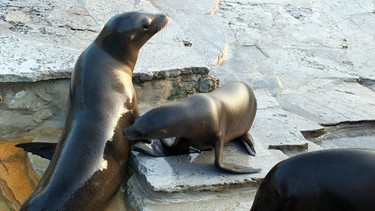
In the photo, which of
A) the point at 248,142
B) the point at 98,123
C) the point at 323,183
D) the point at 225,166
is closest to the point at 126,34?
the point at 98,123

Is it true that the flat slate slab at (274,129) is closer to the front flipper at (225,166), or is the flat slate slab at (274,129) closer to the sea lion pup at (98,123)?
the front flipper at (225,166)

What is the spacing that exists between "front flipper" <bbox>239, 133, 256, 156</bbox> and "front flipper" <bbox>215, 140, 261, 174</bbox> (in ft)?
0.96

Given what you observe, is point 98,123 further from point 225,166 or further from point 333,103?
point 333,103

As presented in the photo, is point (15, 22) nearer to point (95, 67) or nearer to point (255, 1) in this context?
point (95, 67)

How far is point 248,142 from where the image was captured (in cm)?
440

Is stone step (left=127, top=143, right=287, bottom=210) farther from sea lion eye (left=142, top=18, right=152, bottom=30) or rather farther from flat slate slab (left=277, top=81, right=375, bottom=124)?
flat slate slab (left=277, top=81, right=375, bottom=124)

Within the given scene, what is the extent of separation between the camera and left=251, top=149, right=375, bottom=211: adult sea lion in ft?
8.89

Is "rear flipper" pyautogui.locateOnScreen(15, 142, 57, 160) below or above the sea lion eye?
below

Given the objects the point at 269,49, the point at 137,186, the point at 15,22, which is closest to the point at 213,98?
the point at 137,186

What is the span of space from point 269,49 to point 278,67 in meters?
0.46

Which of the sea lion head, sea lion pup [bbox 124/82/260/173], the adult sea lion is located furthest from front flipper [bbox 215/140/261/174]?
the sea lion head

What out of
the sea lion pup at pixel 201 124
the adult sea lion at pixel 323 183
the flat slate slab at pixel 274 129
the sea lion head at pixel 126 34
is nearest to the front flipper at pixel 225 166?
the sea lion pup at pixel 201 124

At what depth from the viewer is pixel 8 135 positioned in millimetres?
4691

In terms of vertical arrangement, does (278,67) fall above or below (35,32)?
below
